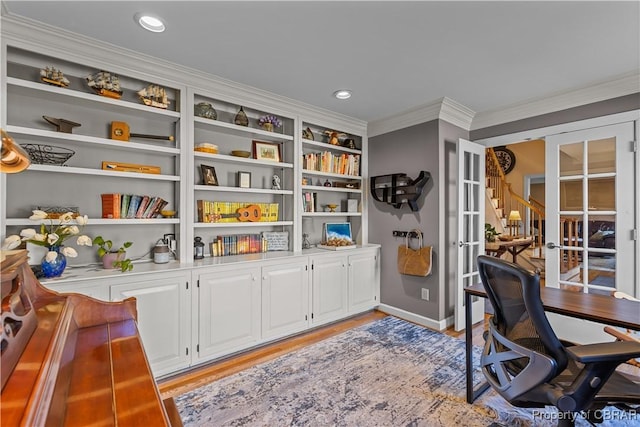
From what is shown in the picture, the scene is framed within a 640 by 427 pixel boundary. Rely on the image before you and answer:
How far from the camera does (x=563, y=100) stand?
9.57 feet

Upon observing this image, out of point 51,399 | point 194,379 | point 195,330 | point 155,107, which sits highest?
point 155,107

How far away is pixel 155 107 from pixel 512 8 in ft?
8.16

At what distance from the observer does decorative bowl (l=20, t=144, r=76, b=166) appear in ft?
6.68

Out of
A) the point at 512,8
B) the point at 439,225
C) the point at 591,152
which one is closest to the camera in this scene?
the point at 512,8

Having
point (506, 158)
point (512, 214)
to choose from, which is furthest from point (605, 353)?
point (506, 158)

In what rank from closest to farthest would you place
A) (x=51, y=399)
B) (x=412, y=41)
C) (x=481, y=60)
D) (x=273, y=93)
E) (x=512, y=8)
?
1. (x=51, y=399)
2. (x=512, y=8)
3. (x=412, y=41)
4. (x=481, y=60)
5. (x=273, y=93)

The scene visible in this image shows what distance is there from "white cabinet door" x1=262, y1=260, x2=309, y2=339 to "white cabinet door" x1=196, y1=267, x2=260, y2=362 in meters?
0.09

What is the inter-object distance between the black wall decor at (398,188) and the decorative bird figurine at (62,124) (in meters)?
2.88

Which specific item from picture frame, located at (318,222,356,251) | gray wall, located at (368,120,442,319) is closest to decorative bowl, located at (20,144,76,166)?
picture frame, located at (318,222,356,251)

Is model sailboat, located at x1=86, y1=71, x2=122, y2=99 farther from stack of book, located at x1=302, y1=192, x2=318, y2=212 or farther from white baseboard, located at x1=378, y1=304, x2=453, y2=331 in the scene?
white baseboard, located at x1=378, y1=304, x2=453, y2=331

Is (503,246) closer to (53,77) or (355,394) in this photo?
(355,394)

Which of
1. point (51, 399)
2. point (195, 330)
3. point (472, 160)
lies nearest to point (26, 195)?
point (195, 330)

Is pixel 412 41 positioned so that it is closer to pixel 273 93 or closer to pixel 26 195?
pixel 273 93

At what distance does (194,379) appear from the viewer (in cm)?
232
